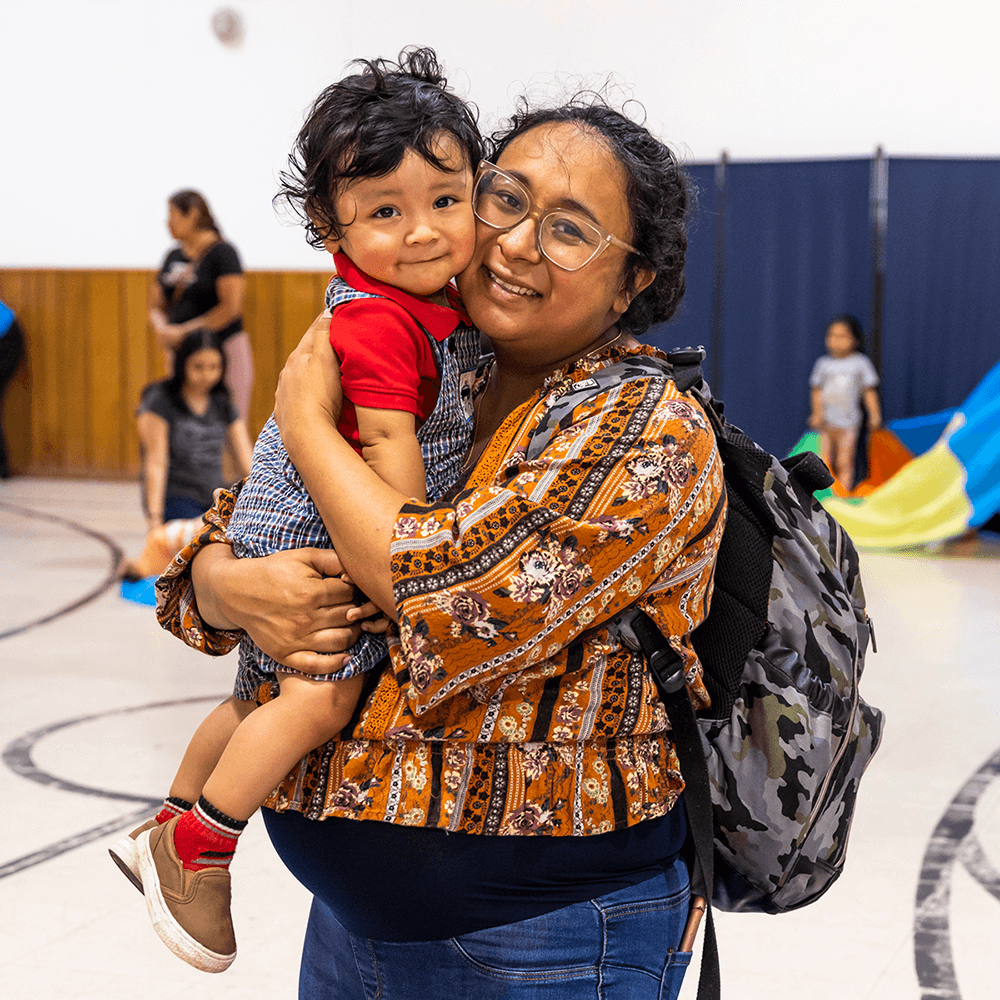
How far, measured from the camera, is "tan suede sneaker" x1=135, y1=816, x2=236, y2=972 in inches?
56.6

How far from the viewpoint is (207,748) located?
5.18 feet

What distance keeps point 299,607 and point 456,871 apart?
0.30 m

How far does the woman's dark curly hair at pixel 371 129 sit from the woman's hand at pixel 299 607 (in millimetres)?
420

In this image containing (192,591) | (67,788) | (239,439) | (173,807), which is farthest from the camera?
(239,439)

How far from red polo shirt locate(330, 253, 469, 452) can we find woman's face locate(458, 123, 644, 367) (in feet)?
0.21

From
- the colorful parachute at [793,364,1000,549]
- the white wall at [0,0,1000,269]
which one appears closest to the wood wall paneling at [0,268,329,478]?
the white wall at [0,0,1000,269]

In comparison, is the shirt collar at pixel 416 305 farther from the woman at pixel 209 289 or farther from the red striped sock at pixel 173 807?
the woman at pixel 209 289

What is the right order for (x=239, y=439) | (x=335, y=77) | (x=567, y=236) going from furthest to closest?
(x=335, y=77) → (x=239, y=439) → (x=567, y=236)

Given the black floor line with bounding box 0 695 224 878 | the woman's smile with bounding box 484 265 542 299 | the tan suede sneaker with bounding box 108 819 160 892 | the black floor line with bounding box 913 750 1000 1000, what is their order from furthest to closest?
the black floor line with bounding box 0 695 224 878 → the black floor line with bounding box 913 750 1000 1000 → the tan suede sneaker with bounding box 108 819 160 892 → the woman's smile with bounding box 484 265 542 299

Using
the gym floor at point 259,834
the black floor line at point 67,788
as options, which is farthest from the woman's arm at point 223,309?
the black floor line at point 67,788

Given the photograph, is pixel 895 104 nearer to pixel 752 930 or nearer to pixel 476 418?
pixel 752 930

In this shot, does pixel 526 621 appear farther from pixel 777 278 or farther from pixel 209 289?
pixel 777 278

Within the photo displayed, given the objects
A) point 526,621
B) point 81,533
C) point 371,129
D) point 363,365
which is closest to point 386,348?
point 363,365

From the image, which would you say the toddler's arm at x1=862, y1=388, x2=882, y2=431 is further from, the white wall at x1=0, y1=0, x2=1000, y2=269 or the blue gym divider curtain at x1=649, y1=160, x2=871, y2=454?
the white wall at x1=0, y1=0, x2=1000, y2=269
